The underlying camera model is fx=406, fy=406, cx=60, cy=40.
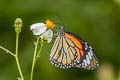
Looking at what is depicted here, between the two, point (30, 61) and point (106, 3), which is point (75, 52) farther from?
point (106, 3)

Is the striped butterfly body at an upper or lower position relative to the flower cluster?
lower

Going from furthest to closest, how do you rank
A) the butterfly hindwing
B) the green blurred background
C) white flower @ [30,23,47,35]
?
the green blurred background, white flower @ [30,23,47,35], the butterfly hindwing

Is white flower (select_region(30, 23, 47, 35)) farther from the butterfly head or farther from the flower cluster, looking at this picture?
the butterfly head

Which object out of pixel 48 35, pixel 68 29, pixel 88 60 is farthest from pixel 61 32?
pixel 68 29

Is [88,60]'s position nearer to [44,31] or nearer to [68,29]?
[44,31]

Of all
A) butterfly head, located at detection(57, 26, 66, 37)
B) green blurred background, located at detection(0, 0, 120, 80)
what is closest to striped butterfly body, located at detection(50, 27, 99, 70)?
butterfly head, located at detection(57, 26, 66, 37)

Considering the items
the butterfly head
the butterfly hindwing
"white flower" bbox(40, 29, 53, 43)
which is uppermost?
the butterfly head
